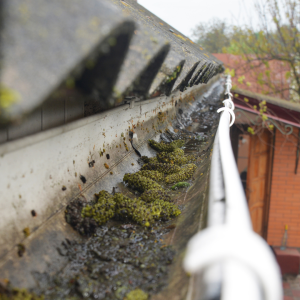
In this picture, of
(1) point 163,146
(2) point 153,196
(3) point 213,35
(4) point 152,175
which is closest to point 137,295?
(2) point 153,196

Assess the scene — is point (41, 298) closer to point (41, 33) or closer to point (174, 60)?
point (41, 33)

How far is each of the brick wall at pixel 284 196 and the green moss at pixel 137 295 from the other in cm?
589

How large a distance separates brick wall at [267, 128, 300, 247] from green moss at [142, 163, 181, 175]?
490 centimetres

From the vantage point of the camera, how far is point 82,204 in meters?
1.22

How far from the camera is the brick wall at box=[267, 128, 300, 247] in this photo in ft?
19.7

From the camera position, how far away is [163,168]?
6.07ft

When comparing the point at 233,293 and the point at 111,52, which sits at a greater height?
the point at 111,52

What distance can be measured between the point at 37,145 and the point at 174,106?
264 cm

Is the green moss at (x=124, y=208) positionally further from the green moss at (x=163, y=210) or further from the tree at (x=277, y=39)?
the tree at (x=277, y=39)

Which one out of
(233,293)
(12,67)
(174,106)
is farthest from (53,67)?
(174,106)

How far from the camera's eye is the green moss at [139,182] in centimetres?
155

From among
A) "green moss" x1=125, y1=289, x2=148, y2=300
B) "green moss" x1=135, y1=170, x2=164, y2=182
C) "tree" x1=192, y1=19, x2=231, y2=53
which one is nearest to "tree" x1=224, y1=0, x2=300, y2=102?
"green moss" x1=135, y1=170, x2=164, y2=182

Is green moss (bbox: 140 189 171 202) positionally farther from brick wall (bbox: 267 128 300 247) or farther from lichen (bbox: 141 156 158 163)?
brick wall (bbox: 267 128 300 247)

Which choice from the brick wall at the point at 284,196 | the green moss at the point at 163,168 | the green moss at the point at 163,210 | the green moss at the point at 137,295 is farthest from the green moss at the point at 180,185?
the brick wall at the point at 284,196
